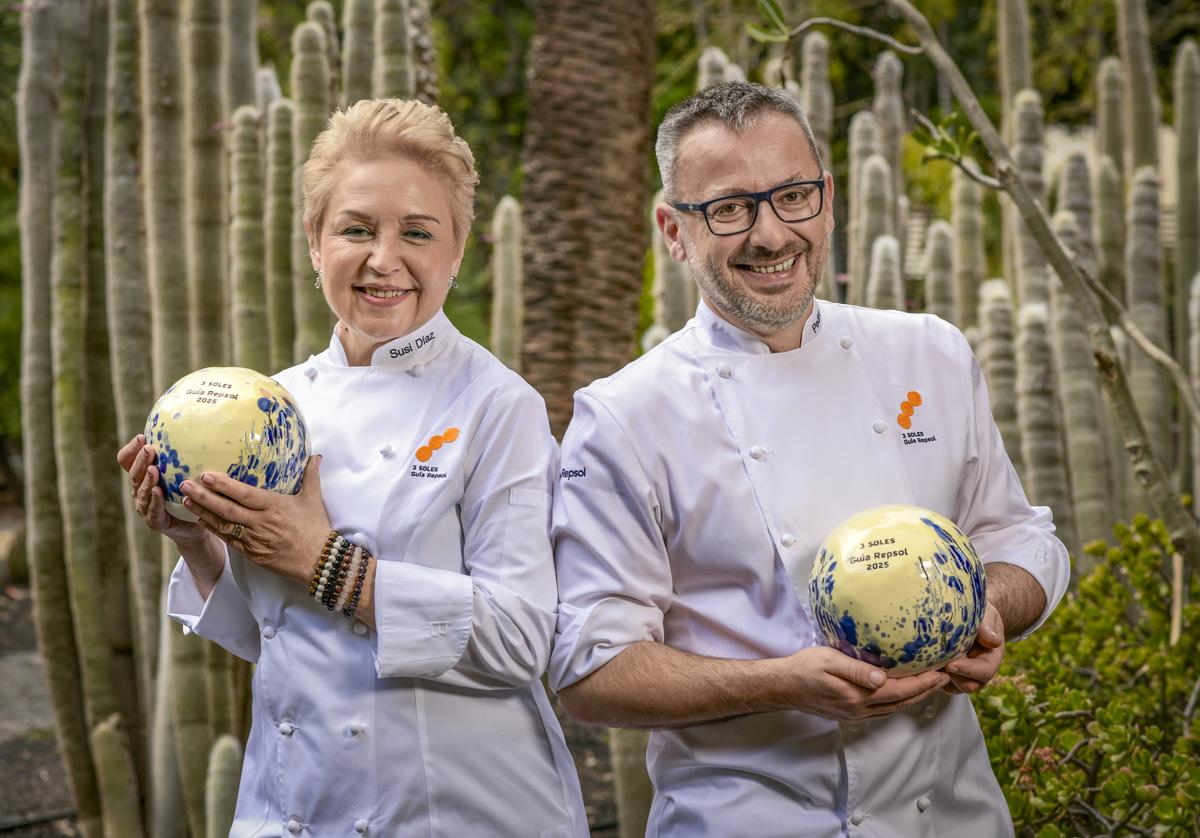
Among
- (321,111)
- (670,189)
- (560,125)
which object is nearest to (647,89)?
(560,125)

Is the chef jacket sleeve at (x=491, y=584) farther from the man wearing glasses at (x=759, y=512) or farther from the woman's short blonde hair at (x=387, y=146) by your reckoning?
the woman's short blonde hair at (x=387, y=146)

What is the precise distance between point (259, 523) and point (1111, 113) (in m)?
6.90

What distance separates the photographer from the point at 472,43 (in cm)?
1809

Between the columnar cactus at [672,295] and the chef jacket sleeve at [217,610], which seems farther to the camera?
the columnar cactus at [672,295]

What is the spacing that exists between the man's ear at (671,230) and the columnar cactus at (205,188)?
299 cm

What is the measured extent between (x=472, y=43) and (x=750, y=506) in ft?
55.2

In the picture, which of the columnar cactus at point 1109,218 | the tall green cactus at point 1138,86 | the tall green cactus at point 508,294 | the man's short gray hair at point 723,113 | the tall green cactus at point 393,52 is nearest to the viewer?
the man's short gray hair at point 723,113

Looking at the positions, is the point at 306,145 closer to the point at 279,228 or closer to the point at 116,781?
the point at 279,228

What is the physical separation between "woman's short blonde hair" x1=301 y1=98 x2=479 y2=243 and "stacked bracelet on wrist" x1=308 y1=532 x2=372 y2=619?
0.60 m

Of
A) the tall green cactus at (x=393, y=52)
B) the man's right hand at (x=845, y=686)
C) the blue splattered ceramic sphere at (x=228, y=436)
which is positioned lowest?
the man's right hand at (x=845, y=686)

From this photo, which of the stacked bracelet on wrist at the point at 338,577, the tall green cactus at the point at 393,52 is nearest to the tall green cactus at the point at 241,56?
the tall green cactus at the point at 393,52

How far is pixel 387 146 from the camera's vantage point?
2.28m

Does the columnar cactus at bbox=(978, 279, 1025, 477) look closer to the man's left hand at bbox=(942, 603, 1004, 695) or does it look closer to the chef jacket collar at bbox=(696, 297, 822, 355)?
the chef jacket collar at bbox=(696, 297, 822, 355)

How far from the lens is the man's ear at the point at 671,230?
2404 mm
